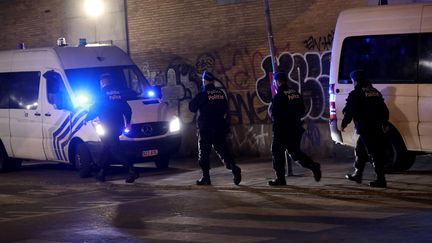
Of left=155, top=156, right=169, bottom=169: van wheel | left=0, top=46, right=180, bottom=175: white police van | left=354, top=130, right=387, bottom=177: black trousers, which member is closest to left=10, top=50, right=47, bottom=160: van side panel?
left=0, top=46, right=180, bottom=175: white police van

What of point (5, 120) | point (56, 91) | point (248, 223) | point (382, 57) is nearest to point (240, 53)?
point (56, 91)

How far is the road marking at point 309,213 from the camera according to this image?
33.1 ft

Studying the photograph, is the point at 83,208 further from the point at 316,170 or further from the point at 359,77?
the point at 359,77

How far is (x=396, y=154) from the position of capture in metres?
13.5

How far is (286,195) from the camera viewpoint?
488 inches

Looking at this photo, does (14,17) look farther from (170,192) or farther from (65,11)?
(170,192)

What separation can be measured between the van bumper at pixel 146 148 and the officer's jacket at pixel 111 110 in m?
0.84

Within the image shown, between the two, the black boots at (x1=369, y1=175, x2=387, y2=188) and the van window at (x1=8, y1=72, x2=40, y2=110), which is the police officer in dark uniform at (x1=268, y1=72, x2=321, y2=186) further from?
the van window at (x1=8, y1=72, x2=40, y2=110)

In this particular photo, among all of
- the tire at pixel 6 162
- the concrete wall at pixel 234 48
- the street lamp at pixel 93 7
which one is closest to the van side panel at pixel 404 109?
the concrete wall at pixel 234 48

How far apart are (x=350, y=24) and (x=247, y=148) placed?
556 cm

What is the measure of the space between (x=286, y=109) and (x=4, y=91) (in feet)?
25.8

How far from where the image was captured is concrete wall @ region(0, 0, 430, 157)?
1739 centimetres

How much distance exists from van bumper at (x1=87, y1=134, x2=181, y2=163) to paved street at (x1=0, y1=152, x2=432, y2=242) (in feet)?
1.24

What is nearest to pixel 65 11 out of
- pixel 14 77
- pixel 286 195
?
pixel 14 77
